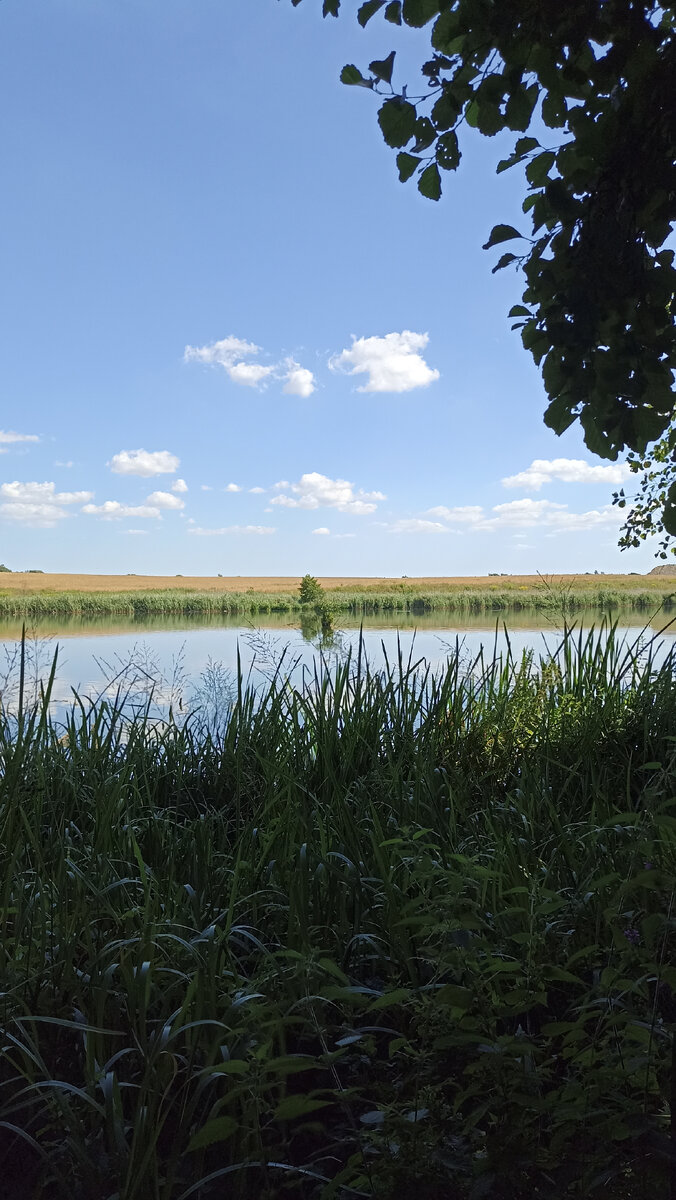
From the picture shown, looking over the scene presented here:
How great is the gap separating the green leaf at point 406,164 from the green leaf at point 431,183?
35 mm

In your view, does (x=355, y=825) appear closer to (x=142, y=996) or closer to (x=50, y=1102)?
(x=142, y=996)

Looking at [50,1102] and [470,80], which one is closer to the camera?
[50,1102]

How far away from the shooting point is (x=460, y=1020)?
1302 mm

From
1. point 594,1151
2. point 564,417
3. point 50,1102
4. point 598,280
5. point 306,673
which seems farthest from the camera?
point 306,673

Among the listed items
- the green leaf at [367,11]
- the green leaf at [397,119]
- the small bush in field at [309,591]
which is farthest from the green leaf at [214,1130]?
the small bush in field at [309,591]

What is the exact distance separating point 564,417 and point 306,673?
2.95m

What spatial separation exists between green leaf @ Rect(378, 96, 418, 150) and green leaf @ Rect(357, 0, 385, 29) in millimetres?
228

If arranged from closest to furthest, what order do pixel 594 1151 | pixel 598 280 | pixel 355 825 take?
pixel 594 1151
pixel 598 280
pixel 355 825

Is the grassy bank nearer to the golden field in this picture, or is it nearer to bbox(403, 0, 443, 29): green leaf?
the golden field

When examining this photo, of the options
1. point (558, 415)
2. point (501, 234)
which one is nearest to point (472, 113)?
point (501, 234)

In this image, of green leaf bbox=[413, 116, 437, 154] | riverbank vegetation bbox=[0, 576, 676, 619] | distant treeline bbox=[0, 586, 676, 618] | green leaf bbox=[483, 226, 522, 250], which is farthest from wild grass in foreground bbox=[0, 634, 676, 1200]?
riverbank vegetation bbox=[0, 576, 676, 619]

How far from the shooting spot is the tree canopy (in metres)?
1.73

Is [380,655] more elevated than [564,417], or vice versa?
[564,417]

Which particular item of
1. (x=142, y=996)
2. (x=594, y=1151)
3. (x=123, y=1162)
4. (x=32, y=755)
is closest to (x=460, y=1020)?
(x=594, y=1151)
